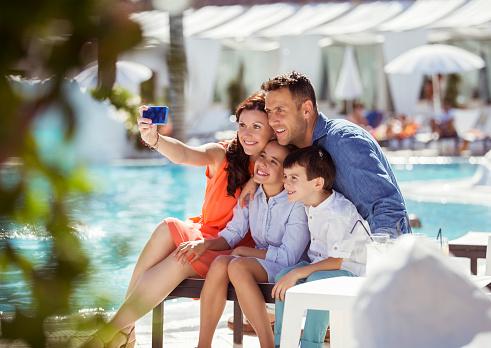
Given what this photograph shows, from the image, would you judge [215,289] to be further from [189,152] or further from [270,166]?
[189,152]

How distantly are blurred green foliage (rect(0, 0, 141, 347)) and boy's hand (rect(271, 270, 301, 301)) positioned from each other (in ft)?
9.28

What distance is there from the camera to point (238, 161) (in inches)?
178

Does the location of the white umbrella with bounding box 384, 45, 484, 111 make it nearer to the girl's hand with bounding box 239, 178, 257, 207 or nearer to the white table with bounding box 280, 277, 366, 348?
the girl's hand with bounding box 239, 178, 257, 207

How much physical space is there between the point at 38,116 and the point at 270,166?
337 cm

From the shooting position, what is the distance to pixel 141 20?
0.93 meters

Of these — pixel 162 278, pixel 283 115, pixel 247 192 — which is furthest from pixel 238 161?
pixel 162 278

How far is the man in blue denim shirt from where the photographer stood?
13.3 feet

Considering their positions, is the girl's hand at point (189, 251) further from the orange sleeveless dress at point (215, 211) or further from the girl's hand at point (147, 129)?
the girl's hand at point (147, 129)

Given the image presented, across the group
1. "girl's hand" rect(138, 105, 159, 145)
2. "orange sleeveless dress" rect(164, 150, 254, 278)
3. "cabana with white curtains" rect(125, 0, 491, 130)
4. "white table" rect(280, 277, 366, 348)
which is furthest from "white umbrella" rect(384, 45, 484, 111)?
"white table" rect(280, 277, 366, 348)

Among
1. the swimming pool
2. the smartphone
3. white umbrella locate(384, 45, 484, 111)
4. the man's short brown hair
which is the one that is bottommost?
the swimming pool

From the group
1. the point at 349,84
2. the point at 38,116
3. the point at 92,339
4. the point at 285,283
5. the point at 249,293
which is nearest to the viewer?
the point at 38,116

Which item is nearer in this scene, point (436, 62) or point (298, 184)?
point (298, 184)

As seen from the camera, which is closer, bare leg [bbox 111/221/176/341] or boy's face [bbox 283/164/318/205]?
boy's face [bbox 283/164/318/205]

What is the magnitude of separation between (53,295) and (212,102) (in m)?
29.7
